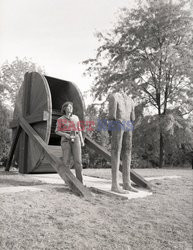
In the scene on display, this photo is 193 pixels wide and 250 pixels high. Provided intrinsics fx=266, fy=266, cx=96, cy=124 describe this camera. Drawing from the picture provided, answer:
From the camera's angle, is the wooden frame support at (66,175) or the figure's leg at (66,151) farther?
the figure's leg at (66,151)

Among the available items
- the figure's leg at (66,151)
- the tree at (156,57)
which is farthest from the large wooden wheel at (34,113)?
the tree at (156,57)

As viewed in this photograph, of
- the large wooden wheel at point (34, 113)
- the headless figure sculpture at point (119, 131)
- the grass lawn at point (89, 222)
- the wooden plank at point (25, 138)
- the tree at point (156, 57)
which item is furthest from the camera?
the tree at point (156, 57)

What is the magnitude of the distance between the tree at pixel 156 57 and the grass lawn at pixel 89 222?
12.1m

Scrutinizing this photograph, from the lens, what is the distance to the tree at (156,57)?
17.0m

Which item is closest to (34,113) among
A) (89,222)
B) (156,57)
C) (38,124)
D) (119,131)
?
(38,124)

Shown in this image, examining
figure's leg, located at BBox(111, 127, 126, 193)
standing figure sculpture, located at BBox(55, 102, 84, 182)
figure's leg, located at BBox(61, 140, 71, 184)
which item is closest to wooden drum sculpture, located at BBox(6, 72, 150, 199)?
figure's leg, located at BBox(61, 140, 71, 184)

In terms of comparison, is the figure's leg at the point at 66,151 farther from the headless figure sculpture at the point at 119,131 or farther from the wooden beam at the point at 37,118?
the wooden beam at the point at 37,118

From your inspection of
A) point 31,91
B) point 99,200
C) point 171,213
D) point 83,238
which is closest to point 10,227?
point 83,238

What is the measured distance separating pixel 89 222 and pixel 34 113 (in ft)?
14.6

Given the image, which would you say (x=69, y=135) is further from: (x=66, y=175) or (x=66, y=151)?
(x=66, y=175)

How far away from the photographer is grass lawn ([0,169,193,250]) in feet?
9.42

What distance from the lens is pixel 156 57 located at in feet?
55.3

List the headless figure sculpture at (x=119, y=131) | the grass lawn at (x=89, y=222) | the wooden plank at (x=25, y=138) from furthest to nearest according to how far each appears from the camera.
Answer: the wooden plank at (x=25, y=138) < the headless figure sculpture at (x=119, y=131) < the grass lawn at (x=89, y=222)

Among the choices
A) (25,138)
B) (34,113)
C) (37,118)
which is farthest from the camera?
(25,138)
